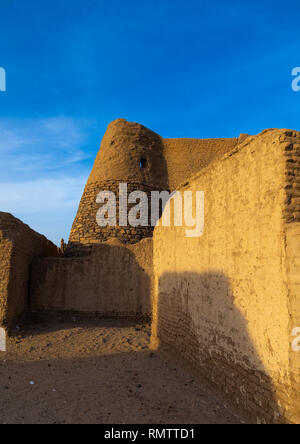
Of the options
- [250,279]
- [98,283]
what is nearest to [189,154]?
[98,283]

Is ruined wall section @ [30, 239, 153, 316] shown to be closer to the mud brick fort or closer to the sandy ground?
the mud brick fort

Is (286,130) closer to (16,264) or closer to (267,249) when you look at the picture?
(267,249)

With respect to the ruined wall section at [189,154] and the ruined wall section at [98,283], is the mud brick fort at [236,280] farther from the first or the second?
the ruined wall section at [189,154]

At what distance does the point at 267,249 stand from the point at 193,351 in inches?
103

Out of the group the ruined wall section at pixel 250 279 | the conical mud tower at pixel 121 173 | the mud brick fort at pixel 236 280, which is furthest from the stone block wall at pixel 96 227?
the ruined wall section at pixel 250 279

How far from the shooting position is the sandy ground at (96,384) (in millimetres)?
3652

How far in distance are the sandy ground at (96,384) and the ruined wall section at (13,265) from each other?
757 mm

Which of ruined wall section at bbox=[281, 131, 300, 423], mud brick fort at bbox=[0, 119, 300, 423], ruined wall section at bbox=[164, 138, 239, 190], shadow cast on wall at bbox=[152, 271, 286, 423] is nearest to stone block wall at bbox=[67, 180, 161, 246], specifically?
ruined wall section at bbox=[164, 138, 239, 190]

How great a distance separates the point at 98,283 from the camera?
32.4 ft

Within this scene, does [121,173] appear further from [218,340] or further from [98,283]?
[218,340]

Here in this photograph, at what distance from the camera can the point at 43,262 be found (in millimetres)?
9984

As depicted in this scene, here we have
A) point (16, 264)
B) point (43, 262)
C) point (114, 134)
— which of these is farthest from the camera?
point (114, 134)

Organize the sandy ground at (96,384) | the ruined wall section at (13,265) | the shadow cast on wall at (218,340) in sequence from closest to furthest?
the shadow cast on wall at (218,340)
the sandy ground at (96,384)
the ruined wall section at (13,265)
